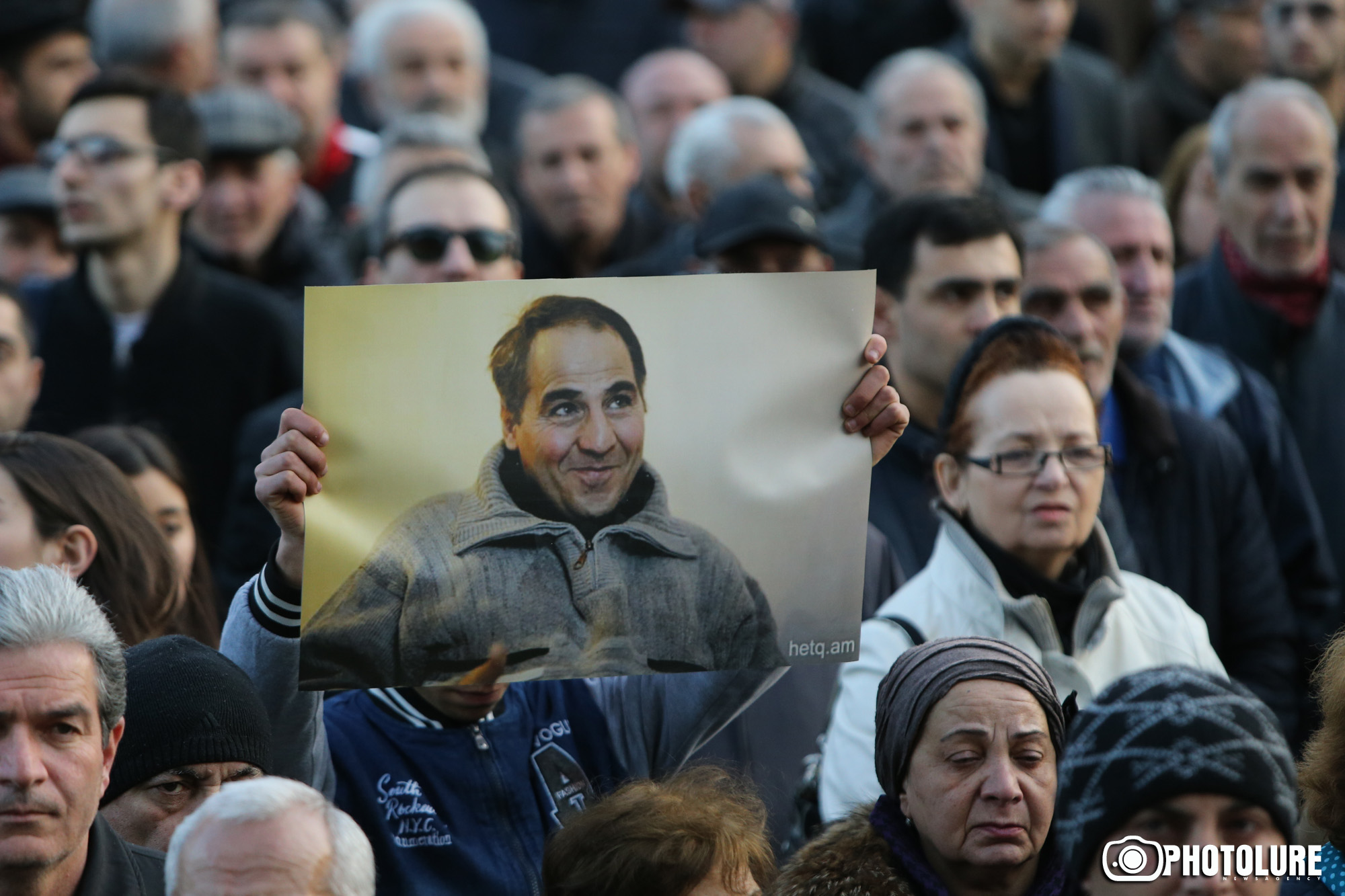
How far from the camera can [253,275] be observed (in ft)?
24.6

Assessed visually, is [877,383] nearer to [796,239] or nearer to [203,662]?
[203,662]

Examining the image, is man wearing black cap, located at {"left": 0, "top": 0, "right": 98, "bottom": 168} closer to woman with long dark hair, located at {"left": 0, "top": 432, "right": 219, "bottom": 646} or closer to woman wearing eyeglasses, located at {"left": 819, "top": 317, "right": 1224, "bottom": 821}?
woman with long dark hair, located at {"left": 0, "top": 432, "right": 219, "bottom": 646}

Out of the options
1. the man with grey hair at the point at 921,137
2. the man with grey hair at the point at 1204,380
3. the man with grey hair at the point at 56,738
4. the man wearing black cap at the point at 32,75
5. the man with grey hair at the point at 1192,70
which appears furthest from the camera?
the man with grey hair at the point at 1192,70

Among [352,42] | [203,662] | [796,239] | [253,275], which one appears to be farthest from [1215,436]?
[352,42]

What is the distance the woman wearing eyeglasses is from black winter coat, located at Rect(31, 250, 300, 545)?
2865 millimetres

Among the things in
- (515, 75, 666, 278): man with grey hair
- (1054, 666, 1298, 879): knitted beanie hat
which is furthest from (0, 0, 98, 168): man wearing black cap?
(1054, 666, 1298, 879): knitted beanie hat

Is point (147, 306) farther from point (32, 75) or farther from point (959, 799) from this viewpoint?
point (959, 799)

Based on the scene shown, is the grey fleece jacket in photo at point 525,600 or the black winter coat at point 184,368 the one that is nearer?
the grey fleece jacket in photo at point 525,600

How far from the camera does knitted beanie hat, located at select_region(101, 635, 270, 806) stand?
138 inches

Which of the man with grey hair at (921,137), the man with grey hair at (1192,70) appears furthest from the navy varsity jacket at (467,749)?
the man with grey hair at (1192,70)

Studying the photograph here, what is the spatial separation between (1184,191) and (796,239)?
7.98 ft

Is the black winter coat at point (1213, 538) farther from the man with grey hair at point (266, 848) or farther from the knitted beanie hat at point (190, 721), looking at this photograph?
the man with grey hair at point (266, 848)

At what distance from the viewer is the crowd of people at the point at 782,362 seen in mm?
3242

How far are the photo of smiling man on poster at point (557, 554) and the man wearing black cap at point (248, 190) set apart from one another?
13.3 feet
